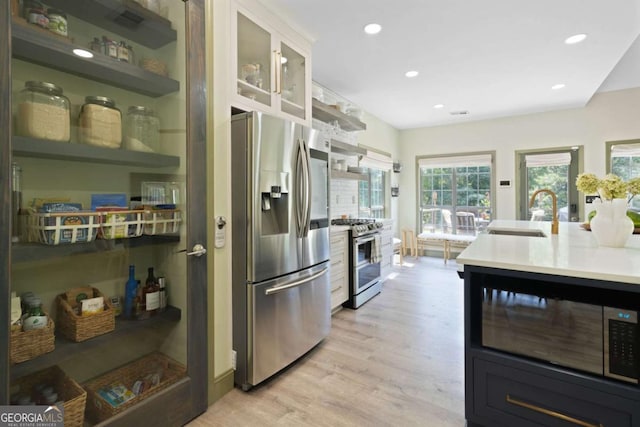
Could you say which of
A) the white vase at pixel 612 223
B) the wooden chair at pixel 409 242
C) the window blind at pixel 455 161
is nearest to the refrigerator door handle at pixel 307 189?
the white vase at pixel 612 223

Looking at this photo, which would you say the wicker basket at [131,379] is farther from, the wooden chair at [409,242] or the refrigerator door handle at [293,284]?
the wooden chair at [409,242]

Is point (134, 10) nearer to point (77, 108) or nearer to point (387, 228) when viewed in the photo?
point (77, 108)

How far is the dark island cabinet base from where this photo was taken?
4.11 ft

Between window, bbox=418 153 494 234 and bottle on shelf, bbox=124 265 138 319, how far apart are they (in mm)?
6035

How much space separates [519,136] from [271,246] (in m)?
5.77

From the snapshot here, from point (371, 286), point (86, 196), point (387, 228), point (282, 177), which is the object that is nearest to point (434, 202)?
point (387, 228)

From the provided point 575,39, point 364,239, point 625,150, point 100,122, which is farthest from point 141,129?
point 625,150

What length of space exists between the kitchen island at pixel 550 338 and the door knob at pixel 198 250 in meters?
1.45

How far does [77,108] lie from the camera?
57.7 inches

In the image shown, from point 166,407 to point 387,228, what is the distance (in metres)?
3.69

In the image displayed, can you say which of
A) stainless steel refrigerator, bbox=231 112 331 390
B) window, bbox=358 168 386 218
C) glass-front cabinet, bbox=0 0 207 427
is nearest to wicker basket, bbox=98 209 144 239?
glass-front cabinet, bbox=0 0 207 427

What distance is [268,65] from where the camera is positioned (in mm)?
2379

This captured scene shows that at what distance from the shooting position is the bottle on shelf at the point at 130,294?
1669 millimetres

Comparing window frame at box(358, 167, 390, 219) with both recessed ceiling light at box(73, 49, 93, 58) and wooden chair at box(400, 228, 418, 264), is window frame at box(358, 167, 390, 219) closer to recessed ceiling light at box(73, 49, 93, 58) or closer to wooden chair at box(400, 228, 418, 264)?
wooden chair at box(400, 228, 418, 264)
